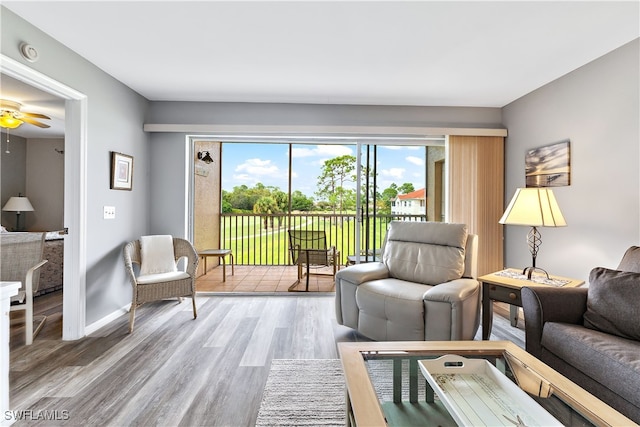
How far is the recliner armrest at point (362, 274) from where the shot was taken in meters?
2.52

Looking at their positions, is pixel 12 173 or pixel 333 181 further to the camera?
pixel 333 181

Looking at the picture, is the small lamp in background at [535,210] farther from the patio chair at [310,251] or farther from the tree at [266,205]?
the tree at [266,205]

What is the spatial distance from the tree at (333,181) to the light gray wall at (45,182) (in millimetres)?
4944

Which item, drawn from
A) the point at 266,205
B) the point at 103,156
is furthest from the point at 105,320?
the point at 266,205

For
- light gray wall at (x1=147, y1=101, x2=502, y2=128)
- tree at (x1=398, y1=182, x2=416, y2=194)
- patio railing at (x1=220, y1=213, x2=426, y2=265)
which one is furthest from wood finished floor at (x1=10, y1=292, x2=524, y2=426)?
patio railing at (x1=220, y1=213, x2=426, y2=265)

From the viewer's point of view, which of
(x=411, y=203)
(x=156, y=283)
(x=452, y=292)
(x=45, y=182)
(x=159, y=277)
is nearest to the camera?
(x=452, y=292)

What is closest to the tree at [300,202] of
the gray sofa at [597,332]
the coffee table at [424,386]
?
the gray sofa at [597,332]

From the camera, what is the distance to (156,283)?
8.95ft

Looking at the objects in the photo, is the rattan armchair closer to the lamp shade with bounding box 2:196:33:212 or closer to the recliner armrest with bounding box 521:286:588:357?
the recliner armrest with bounding box 521:286:588:357

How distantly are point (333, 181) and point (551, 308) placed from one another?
13.7 ft

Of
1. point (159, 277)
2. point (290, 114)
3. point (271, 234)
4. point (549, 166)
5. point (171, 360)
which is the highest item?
point (290, 114)

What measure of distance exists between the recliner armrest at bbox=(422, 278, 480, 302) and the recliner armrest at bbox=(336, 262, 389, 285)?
1.77 ft

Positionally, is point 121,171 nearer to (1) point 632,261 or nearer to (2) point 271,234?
(2) point 271,234

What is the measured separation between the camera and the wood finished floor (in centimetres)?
161
